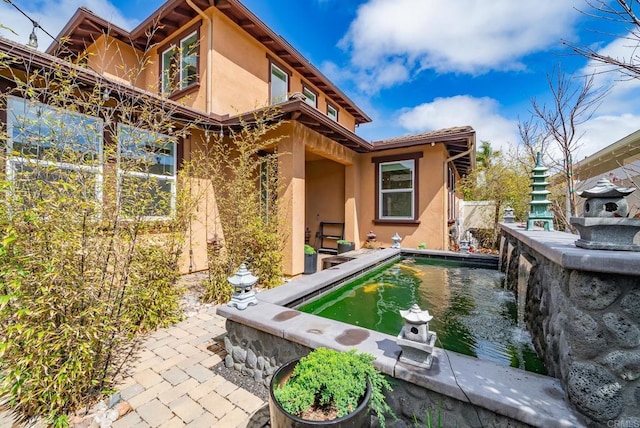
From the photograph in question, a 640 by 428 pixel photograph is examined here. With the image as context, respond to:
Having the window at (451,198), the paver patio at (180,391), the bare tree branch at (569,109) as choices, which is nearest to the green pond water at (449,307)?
the paver patio at (180,391)

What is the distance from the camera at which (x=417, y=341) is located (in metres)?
1.89

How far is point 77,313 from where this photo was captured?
6.82 feet

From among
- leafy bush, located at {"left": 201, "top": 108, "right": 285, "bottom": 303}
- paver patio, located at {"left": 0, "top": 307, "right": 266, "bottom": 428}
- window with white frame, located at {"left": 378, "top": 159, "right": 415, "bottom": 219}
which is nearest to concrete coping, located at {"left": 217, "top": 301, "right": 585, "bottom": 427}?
paver patio, located at {"left": 0, "top": 307, "right": 266, "bottom": 428}

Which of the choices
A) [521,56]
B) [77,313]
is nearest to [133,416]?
[77,313]

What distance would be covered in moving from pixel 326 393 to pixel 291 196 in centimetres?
450

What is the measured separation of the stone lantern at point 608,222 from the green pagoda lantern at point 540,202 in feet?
8.59

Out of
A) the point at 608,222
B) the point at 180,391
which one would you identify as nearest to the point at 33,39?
the point at 180,391

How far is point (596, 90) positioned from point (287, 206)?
21.5ft

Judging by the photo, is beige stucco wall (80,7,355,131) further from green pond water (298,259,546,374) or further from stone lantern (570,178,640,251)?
stone lantern (570,178,640,251)

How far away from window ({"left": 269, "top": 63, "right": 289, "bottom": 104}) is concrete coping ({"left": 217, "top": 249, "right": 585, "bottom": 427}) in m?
6.95

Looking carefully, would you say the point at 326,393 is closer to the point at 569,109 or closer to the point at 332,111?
the point at 569,109

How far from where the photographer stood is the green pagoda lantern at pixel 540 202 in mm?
4059

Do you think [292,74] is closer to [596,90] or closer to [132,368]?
[596,90]

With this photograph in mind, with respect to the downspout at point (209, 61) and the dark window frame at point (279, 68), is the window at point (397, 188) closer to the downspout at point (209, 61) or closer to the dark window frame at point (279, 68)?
the dark window frame at point (279, 68)
